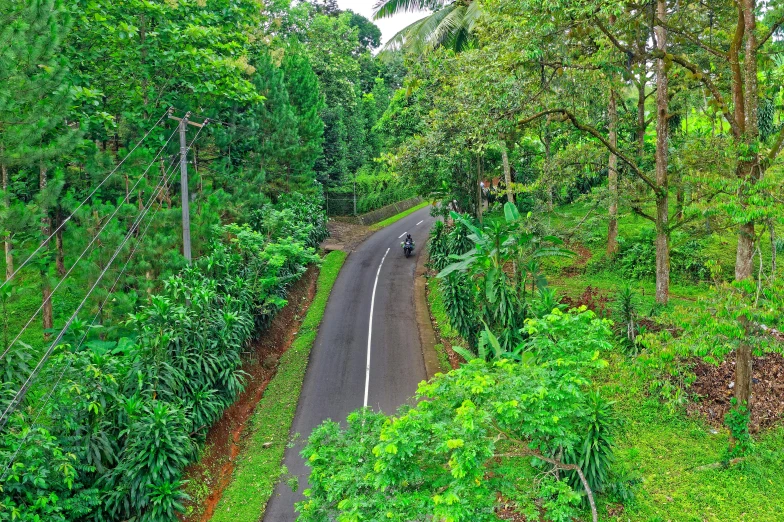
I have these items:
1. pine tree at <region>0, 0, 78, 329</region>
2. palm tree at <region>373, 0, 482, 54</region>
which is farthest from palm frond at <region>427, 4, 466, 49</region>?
pine tree at <region>0, 0, 78, 329</region>

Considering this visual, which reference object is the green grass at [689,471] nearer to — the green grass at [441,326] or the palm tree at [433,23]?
the green grass at [441,326]

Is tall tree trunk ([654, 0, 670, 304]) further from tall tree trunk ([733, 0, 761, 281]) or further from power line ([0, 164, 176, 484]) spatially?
power line ([0, 164, 176, 484])

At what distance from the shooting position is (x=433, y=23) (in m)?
21.0

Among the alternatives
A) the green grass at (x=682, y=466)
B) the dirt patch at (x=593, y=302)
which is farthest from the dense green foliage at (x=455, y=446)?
the dirt patch at (x=593, y=302)

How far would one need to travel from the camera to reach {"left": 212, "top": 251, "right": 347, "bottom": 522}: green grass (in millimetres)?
11641

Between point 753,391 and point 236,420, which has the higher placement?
point 753,391

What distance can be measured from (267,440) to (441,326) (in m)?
A: 8.38

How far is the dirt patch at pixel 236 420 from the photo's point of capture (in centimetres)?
1195

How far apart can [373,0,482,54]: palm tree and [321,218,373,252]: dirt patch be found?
→ 13.0m

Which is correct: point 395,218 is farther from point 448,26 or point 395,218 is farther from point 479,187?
point 448,26

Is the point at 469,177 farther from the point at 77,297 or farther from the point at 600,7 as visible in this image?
the point at 77,297

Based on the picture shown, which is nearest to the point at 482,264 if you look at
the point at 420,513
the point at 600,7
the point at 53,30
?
the point at 600,7

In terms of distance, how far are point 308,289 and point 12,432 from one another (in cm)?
1628

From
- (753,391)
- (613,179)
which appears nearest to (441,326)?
(613,179)
